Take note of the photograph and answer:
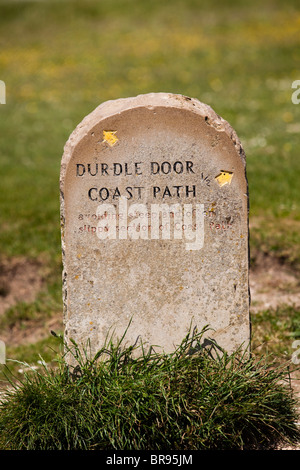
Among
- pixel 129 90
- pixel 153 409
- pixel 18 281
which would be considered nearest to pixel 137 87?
pixel 129 90

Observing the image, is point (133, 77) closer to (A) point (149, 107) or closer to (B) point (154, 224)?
(A) point (149, 107)

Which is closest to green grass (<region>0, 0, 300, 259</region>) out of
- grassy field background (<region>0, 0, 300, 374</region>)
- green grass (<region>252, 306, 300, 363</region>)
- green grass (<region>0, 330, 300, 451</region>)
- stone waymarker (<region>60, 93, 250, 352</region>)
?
grassy field background (<region>0, 0, 300, 374</region>)

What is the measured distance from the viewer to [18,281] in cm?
720

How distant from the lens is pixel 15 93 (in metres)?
16.7

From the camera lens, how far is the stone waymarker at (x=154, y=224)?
4.16m

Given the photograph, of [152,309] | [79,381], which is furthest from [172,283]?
[79,381]

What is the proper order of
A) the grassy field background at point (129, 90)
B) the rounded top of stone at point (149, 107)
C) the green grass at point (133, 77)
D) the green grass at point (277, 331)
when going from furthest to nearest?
the green grass at point (133, 77) < the grassy field background at point (129, 90) < the green grass at point (277, 331) < the rounded top of stone at point (149, 107)

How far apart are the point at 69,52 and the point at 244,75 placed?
22.4 ft

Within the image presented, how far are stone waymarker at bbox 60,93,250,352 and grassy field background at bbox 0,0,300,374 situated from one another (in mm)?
1337

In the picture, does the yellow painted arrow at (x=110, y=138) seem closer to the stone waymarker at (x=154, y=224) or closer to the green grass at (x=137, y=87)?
the stone waymarker at (x=154, y=224)

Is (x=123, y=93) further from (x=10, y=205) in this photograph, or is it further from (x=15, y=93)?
(x=10, y=205)

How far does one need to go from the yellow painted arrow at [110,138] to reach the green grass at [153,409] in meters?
1.33

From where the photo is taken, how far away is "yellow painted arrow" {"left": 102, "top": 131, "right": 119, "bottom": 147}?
4.14 meters

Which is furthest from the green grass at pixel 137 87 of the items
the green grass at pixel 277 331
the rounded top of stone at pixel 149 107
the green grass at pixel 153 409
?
the rounded top of stone at pixel 149 107
